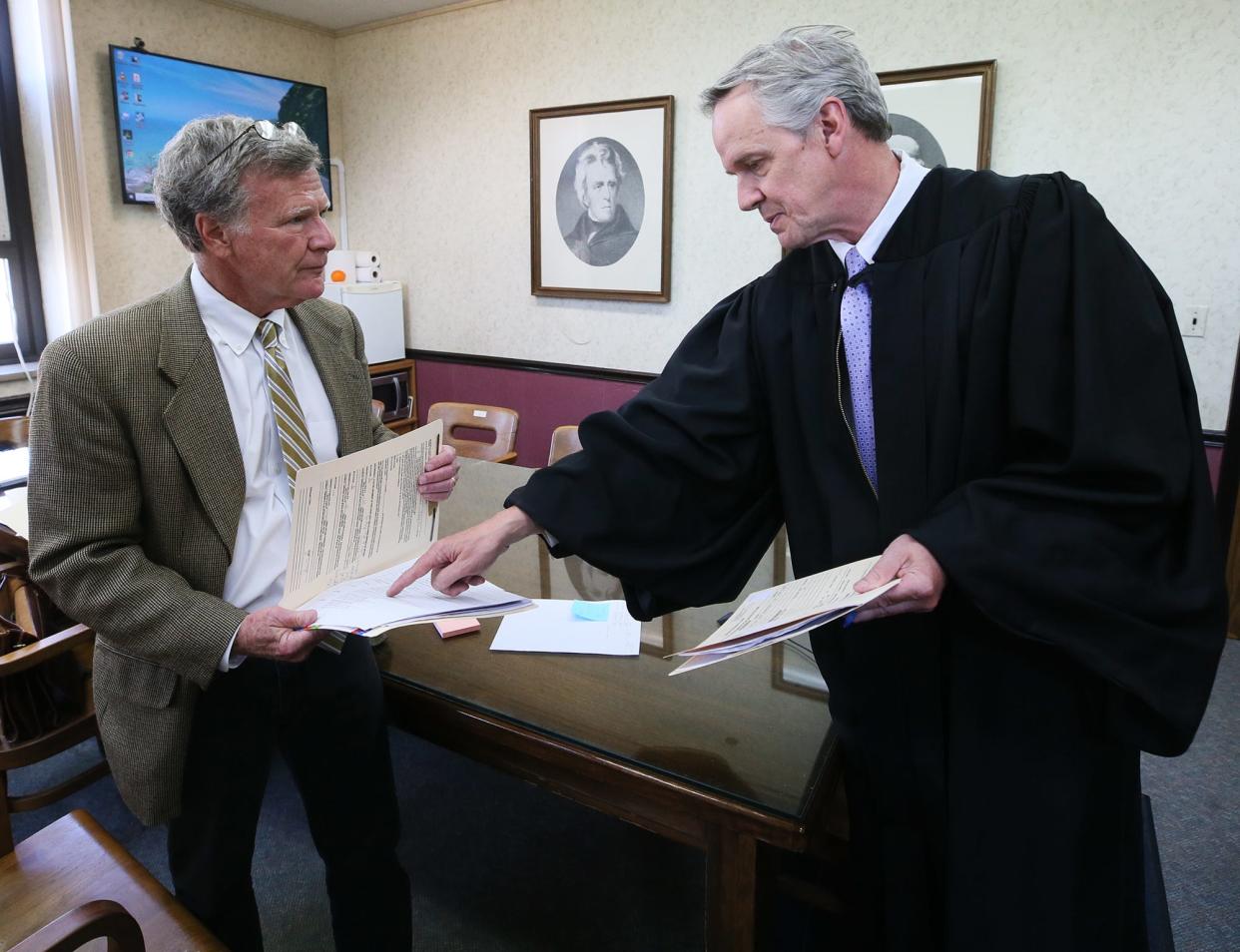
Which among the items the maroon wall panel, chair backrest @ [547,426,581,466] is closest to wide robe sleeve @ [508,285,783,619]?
chair backrest @ [547,426,581,466]

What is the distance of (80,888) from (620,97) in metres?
3.82

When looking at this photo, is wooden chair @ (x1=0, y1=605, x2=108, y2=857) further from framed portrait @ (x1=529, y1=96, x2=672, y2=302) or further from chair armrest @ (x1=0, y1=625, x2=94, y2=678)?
framed portrait @ (x1=529, y1=96, x2=672, y2=302)

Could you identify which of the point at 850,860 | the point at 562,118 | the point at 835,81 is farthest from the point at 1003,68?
the point at 850,860

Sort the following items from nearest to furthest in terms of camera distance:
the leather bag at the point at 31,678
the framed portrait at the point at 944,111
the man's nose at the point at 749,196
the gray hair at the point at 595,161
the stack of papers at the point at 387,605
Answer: the stack of papers at the point at 387,605 < the man's nose at the point at 749,196 < the leather bag at the point at 31,678 < the framed portrait at the point at 944,111 < the gray hair at the point at 595,161

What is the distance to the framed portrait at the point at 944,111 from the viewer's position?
326 cm

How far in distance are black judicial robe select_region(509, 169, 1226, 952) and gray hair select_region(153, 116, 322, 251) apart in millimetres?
624

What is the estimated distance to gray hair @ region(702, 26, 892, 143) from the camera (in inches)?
43.8

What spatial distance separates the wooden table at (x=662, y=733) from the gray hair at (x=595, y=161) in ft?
10.1

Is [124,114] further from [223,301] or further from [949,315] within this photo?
[949,315]

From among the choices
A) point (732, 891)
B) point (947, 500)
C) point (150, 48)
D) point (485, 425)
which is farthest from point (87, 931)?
point (150, 48)

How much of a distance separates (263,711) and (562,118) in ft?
12.0

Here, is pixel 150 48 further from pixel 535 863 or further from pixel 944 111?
pixel 535 863

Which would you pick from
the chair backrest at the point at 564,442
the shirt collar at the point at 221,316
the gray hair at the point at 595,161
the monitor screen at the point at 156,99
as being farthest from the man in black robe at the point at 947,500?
the monitor screen at the point at 156,99

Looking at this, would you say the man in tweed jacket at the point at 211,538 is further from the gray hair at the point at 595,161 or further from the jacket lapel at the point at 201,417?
the gray hair at the point at 595,161
